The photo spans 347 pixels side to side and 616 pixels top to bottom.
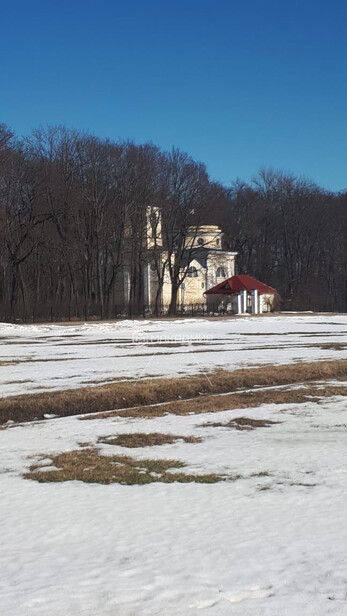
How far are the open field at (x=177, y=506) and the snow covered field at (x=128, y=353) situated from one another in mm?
3446

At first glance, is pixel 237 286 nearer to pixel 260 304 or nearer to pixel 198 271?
pixel 260 304

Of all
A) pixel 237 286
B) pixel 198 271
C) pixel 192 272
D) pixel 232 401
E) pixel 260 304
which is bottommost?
pixel 232 401

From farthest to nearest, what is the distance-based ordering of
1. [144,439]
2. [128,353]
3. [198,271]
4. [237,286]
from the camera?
[198,271] < [237,286] < [128,353] < [144,439]

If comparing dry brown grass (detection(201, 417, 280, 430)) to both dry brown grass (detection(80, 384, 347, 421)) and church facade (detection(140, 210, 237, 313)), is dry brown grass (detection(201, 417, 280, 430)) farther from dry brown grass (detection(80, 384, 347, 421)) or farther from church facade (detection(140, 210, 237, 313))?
church facade (detection(140, 210, 237, 313))

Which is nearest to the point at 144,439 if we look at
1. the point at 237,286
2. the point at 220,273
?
the point at 237,286

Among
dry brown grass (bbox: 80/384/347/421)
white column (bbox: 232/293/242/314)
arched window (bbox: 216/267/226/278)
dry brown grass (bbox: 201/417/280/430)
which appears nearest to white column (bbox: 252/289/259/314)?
white column (bbox: 232/293/242/314)

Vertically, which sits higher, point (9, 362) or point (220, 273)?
point (220, 273)

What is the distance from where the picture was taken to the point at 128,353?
29.2 meters

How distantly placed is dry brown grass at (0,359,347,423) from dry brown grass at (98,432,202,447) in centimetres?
354

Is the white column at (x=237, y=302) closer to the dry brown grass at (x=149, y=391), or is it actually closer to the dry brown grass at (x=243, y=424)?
the dry brown grass at (x=149, y=391)

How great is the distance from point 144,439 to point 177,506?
4.08m

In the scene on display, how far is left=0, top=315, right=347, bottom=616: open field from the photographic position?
5.72m

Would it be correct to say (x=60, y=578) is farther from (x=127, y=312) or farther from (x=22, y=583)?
(x=127, y=312)

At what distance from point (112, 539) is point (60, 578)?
1.07 m
